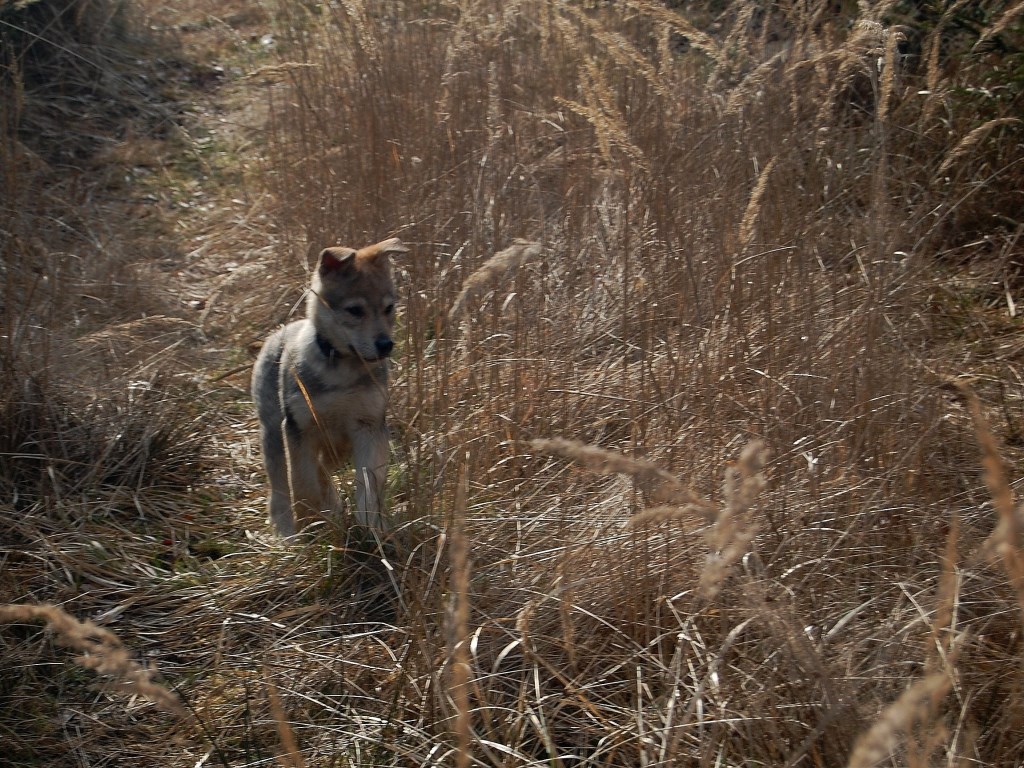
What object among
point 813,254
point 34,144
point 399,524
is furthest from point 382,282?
point 34,144

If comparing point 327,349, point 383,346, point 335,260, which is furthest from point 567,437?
point 335,260

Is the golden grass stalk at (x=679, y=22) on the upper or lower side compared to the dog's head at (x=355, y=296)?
upper

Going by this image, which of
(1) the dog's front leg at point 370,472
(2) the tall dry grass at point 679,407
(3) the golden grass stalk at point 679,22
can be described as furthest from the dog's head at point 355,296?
(3) the golden grass stalk at point 679,22

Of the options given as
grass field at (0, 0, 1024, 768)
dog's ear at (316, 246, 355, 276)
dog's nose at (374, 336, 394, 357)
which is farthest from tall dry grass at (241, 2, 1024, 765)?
dog's ear at (316, 246, 355, 276)

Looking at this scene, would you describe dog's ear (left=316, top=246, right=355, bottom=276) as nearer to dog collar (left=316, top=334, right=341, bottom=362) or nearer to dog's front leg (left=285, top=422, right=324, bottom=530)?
dog collar (left=316, top=334, right=341, bottom=362)

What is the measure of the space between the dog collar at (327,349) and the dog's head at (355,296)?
15 millimetres

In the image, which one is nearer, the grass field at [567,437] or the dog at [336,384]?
the grass field at [567,437]

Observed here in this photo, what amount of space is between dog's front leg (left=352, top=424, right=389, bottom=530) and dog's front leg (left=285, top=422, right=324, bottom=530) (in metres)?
0.16

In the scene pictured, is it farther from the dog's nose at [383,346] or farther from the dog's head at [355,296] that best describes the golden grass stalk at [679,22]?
the dog's nose at [383,346]

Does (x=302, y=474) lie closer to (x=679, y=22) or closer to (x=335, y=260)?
(x=335, y=260)

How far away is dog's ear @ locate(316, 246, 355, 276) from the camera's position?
3.99 metres

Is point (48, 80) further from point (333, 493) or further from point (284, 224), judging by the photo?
point (333, 493)

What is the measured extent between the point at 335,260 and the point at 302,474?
32.7 inches

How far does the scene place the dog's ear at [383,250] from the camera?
4.02m
